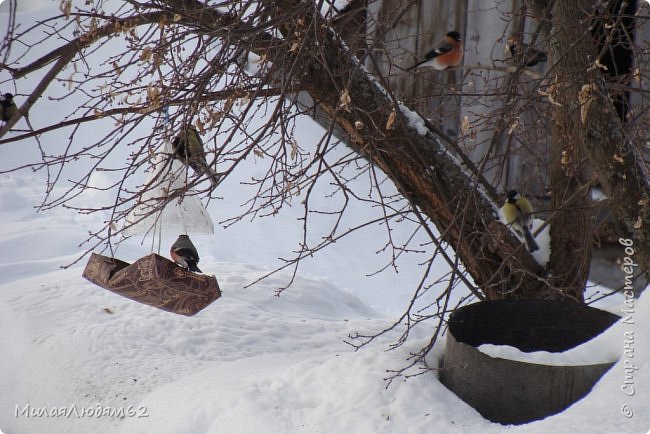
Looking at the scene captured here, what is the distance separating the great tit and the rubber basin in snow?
10.6 inches

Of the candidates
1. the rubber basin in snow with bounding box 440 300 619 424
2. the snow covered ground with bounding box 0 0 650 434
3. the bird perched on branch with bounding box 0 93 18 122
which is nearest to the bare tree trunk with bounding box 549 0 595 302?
the rubber basin in snow with bounding box 440 300 619 424

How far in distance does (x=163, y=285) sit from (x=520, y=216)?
57.9 inches

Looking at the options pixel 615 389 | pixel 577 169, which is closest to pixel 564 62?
pixel 577 169

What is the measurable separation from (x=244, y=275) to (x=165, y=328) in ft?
3.58

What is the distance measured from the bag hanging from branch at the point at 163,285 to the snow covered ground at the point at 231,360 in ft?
1.02

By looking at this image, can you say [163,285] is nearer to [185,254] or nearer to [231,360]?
[185,254]

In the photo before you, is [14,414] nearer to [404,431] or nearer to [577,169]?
[404,431]

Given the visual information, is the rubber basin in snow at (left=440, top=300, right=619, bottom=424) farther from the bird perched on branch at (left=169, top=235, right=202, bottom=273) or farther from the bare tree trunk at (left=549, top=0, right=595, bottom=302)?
the bird perched on branch at (left=169, top=235, right=202, bottom=273)

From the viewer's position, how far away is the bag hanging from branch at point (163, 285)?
112 inches

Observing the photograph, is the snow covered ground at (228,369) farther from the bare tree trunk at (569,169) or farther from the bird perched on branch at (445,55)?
the bird perched on branch at (445,55)

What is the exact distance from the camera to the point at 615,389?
2.37 meters

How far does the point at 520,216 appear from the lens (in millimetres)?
3047

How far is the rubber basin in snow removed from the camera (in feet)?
8.32

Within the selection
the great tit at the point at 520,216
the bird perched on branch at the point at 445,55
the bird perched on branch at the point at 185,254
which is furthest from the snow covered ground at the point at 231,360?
the bird perched on branch at the point at 445,55
